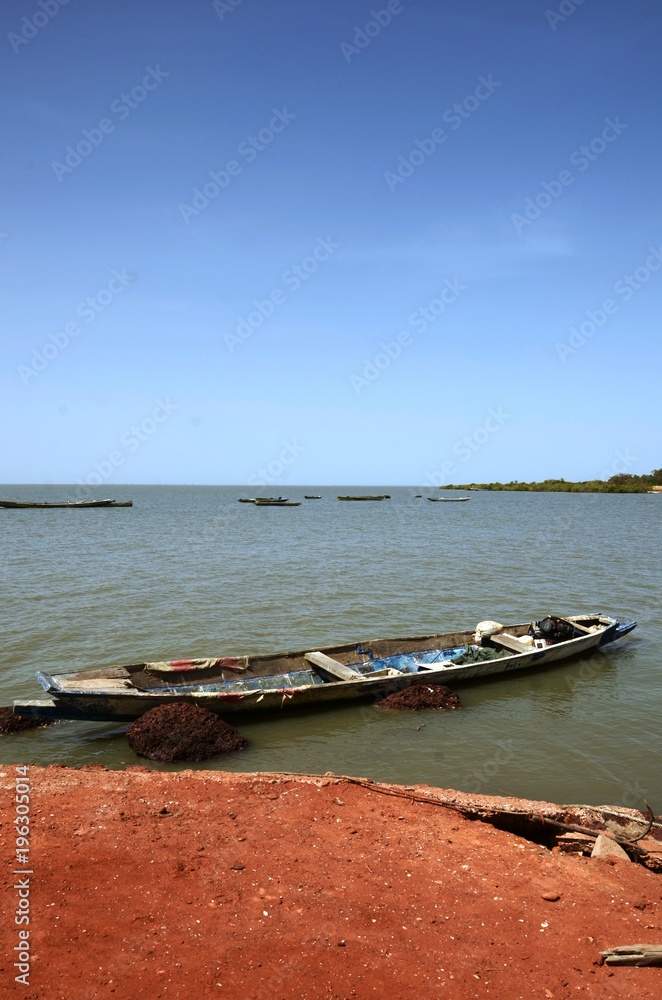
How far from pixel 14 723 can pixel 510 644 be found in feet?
33.8

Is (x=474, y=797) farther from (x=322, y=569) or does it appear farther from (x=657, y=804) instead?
(x=322, y=569)

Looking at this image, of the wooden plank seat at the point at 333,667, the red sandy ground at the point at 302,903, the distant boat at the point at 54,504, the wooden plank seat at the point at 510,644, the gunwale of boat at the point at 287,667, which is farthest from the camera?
the distant boat at the point at 54,504

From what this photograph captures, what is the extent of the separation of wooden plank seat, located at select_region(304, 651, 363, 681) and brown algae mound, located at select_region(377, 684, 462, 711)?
2.38 feet

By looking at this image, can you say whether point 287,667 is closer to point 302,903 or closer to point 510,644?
point 510,644

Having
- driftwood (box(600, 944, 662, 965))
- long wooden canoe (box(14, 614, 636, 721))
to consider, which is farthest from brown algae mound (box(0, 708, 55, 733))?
driftwood (box(600, 944, 662, 965))

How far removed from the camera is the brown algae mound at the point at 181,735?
9688 millimetres

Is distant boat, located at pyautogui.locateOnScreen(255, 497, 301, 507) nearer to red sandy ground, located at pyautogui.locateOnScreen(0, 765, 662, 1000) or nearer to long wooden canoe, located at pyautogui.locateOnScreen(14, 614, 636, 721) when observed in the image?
long wooden canoe, located at pyautogui.locateOnScreen(14, 614, 636, 721)

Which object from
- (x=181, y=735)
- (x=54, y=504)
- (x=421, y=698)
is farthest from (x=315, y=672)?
(x=54, y=504)

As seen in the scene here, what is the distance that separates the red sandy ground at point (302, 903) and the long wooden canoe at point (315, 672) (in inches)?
104

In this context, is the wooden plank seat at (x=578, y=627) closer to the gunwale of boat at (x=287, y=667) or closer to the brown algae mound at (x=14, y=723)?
the gunwale of boat at (x=287, y=667)

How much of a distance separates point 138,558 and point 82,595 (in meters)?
9.77

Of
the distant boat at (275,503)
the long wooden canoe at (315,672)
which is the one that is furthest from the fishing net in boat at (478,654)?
the distant boat at (275,503)

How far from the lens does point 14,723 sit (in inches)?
415

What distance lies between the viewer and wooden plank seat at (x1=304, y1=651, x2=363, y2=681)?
12156 mm
